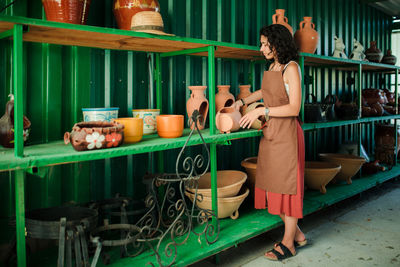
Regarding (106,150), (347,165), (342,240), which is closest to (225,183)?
(342,240)

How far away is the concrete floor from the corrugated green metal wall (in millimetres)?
981

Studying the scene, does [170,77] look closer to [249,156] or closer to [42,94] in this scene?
[42,94]

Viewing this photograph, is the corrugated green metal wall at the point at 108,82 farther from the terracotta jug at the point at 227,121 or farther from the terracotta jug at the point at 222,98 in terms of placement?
the terracotta jug at the point at 227,121

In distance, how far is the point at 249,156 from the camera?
4.30m

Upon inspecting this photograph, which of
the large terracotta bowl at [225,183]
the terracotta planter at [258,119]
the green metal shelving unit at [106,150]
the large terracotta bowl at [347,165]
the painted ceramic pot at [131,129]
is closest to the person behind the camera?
the green metal shelving unit at [106,150]

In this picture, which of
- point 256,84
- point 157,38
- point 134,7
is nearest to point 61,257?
point 157,38

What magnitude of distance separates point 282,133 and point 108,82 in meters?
1.45

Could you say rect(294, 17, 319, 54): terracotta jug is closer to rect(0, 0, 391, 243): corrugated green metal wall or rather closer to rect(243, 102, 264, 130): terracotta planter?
rect(0, 0, 391, 243): corrugated green metal wall

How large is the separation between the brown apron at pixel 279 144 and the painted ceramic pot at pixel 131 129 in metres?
1.14

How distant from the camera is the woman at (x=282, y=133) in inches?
114

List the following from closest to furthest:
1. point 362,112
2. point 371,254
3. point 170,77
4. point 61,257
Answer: point 61,257, point 371,254, point 170,77, point 362,112

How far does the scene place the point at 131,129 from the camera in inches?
93.3

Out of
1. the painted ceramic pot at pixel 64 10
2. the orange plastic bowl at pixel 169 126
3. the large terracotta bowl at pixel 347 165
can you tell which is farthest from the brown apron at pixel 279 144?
the large terracotta bowl at pixel 347 165

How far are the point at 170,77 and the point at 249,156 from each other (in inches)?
58.4
